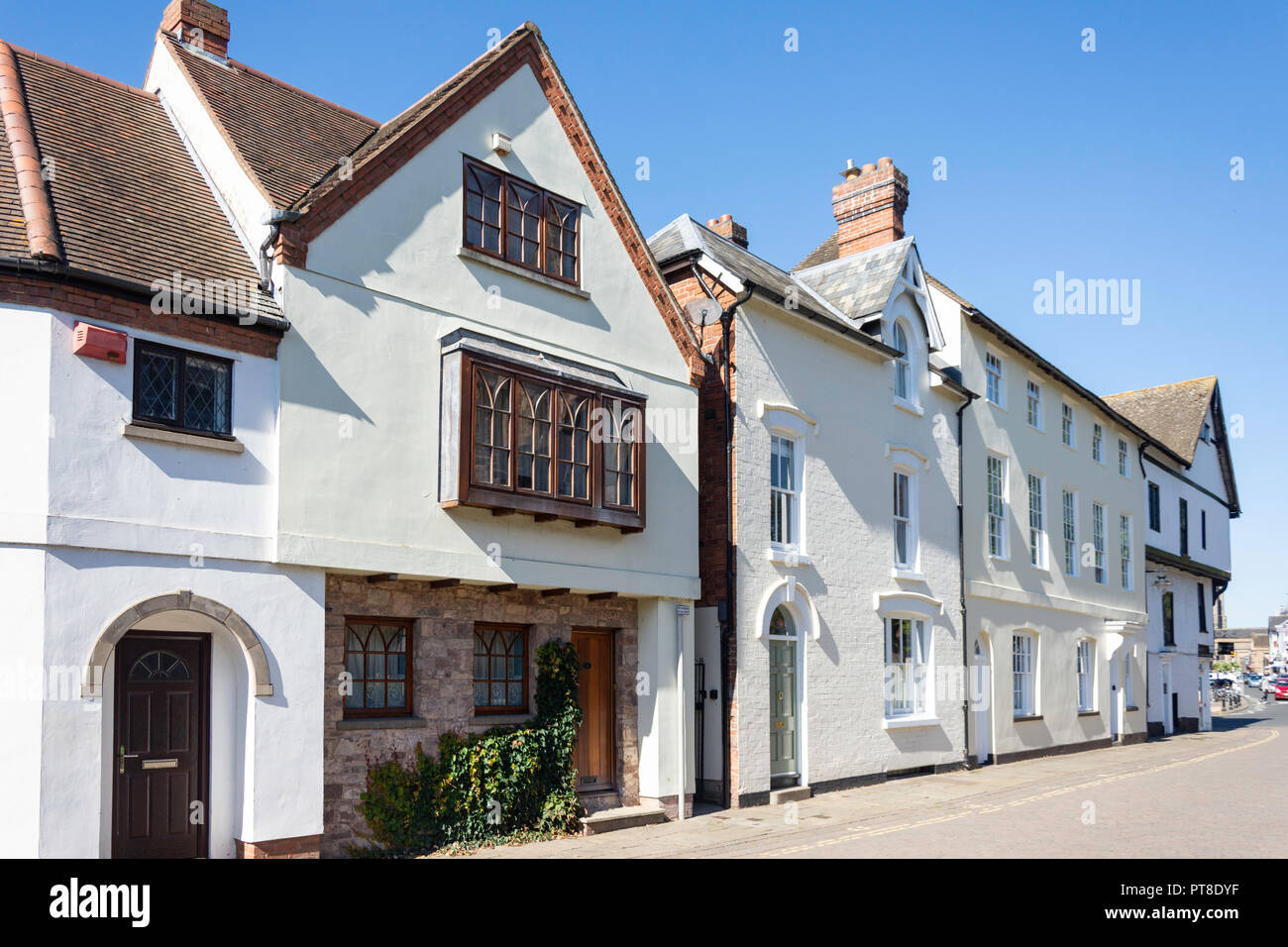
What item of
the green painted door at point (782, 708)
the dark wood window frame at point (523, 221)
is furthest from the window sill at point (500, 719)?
the dark wood window frame at point (523, 221)

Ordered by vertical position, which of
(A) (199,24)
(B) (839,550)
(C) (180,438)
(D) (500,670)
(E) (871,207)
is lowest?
(D) (500,670)

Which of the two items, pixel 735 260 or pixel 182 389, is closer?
pixel 182 389

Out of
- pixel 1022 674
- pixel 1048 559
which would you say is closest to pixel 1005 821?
pixel 1022 674

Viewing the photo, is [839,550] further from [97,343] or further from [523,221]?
[97,343]

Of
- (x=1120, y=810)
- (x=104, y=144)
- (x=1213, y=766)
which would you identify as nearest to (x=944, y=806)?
(x=1120, y=810)

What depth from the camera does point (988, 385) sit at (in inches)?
1006

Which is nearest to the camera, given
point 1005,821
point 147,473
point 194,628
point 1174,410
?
point 147,473

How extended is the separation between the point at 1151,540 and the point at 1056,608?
393 inches

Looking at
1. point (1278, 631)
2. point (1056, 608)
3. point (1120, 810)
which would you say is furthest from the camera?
point (1278, 631)

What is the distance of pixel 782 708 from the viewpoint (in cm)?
1786

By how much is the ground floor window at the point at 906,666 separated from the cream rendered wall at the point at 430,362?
6165 mm

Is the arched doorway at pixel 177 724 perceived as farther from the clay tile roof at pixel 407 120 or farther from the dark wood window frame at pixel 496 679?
the clay tile roof at pixel 407 120

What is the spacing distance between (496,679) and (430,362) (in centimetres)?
397

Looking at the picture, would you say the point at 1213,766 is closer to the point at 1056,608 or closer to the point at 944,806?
the point at 1056,608
